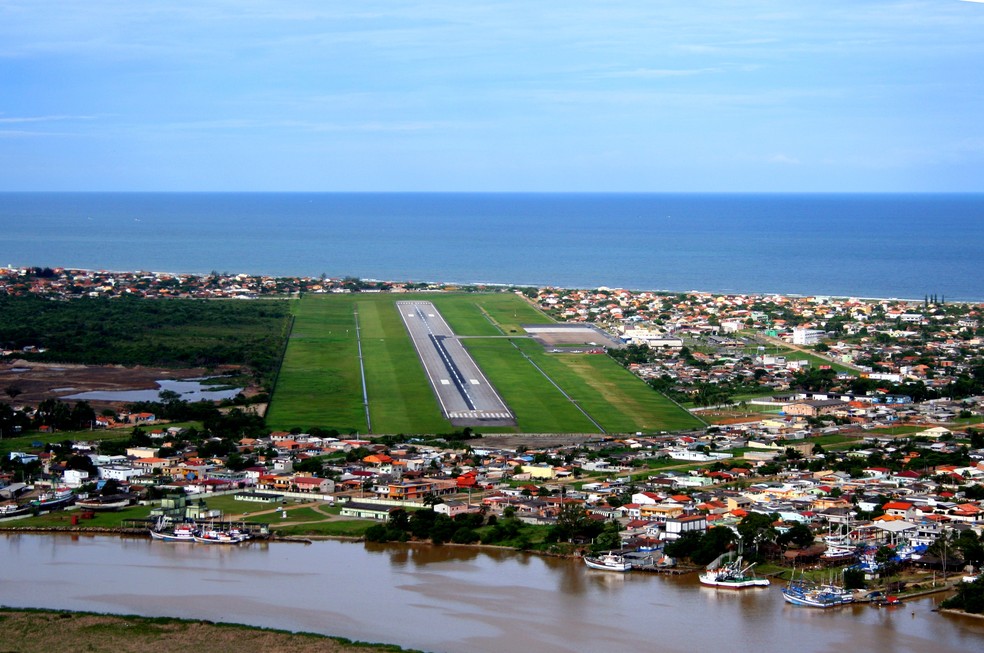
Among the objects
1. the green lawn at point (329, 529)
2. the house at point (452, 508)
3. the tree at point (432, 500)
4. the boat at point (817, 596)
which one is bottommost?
the boat at point (817, 596)

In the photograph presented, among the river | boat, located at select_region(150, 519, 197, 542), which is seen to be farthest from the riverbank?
boat, located at select_region(150, 519, 197, 542)

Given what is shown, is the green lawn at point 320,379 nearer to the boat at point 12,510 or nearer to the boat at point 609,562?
the boat at point 12,510

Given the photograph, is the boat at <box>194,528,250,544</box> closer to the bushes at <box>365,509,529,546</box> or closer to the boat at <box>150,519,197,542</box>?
the boat at <box>150,519,197,542</box>

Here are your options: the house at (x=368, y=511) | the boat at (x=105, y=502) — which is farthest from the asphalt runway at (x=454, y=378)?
the boat at (x=105, y=502)

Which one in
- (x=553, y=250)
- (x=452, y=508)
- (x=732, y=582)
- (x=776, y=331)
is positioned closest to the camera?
(x=732, y=582)

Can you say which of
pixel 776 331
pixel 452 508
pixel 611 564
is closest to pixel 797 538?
pixel 611 564

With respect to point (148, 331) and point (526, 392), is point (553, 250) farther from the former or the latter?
point (526, 392)
